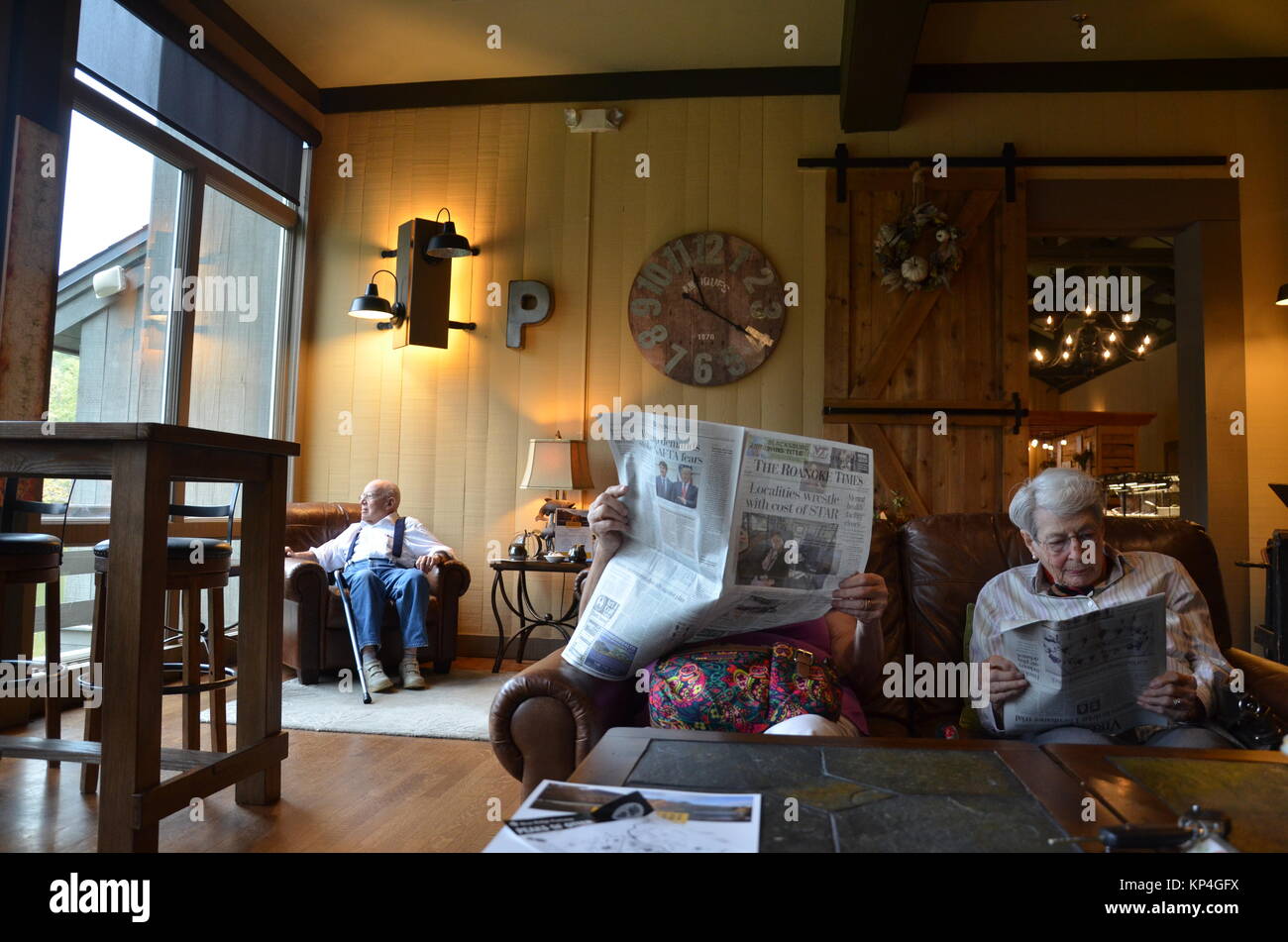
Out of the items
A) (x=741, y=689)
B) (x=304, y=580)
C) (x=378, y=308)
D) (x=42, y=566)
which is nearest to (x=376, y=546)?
(x=304, y=580)

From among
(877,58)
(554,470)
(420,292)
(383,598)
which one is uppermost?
(877,58)

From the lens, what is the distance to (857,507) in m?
1.53

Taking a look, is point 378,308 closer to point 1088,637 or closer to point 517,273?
point 517,273

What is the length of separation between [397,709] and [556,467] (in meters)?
1.55

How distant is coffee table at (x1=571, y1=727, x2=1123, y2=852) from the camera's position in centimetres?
84

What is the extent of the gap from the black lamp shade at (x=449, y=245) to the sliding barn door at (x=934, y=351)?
203 cm

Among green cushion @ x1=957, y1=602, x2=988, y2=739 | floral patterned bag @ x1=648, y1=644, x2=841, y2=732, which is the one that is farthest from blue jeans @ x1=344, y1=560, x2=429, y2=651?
green cushion @ x1=957, y1=602, x2=988, y2=739

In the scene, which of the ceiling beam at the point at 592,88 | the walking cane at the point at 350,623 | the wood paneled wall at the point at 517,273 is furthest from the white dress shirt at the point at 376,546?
the ceiling beam at the point at 592,88

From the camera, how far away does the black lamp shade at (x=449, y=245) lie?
14.8 feet

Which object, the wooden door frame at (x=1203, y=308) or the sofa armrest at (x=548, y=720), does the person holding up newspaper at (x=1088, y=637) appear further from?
the wooden door frame at (x=1203, y=308)

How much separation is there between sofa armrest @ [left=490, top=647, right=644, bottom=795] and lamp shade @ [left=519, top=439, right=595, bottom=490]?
2862 millimetres

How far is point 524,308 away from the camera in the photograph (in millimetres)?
4922

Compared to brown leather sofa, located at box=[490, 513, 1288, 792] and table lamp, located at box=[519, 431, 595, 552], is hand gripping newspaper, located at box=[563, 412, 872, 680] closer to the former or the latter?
brown leather sofa, located at box=[490, 513, 1288, 792]
